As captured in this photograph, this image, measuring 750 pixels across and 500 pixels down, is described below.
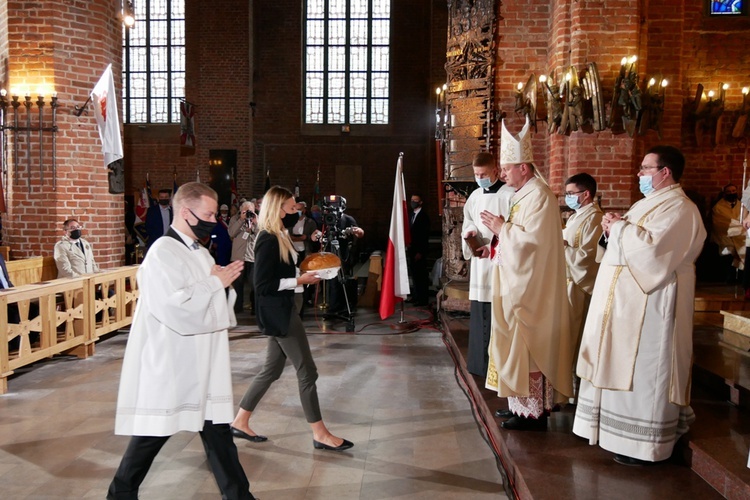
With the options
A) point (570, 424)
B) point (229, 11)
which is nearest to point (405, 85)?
point (229, 11)

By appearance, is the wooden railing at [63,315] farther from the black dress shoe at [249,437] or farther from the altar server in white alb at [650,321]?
the altar server in white alb at [650,321]

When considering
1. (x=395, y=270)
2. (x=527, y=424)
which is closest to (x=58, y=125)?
(x=395, y=270)

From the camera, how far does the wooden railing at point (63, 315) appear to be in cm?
616

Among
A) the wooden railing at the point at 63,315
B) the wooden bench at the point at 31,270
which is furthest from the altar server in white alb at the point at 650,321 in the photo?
the wooden bench at the point at 31,270

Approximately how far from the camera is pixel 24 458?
436 cm

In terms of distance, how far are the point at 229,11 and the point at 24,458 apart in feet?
56.9

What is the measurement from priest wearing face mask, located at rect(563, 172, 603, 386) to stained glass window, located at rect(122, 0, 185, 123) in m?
17.6

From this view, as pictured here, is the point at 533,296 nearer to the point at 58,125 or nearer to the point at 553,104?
the point at 553,104

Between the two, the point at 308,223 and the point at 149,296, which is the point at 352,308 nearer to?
the point at 308,223

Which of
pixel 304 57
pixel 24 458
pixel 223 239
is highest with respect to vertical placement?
pixel 304 57

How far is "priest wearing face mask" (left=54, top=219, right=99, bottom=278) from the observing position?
26.0 ft

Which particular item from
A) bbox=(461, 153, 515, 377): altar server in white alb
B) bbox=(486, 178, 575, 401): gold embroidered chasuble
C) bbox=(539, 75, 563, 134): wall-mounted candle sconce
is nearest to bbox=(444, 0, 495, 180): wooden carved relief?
bbox=(539, 75, 563, 134): wall-mounted candle sconce

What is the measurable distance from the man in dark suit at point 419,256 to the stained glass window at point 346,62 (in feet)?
33.3

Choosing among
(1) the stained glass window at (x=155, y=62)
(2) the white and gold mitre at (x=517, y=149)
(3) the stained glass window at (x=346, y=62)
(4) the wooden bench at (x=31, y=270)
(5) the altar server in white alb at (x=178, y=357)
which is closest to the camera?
(5) the altar server in white alb at (x=178, y=357)
